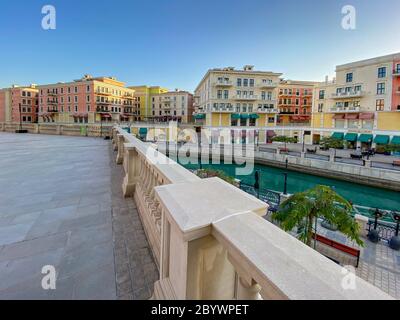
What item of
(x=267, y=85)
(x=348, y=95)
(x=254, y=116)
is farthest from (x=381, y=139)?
(x=267, y=85)

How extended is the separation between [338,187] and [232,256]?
19.6 metres

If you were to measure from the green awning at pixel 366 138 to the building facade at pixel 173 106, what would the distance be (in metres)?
38.5

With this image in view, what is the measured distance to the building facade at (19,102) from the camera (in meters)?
51.8

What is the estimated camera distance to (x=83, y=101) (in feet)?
150

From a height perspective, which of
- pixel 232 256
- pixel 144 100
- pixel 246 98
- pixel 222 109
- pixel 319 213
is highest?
pixel 144 100

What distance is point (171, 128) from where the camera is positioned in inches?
1476

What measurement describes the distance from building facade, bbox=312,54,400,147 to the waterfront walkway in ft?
105

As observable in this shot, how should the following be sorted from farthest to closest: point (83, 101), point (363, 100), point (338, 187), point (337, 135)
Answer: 1. point (83, 101)
2. point (337, 135)
3. point (363, 100)
4. point (338, 187)

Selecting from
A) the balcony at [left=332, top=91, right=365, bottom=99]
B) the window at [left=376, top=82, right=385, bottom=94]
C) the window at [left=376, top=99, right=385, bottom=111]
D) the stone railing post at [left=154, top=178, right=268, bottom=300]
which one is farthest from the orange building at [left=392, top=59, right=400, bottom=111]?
the stone railing post at [left=154, top=178, right=268, bottom=300]

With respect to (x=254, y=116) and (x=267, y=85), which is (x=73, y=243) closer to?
(x=254, y=116)
